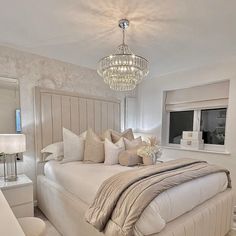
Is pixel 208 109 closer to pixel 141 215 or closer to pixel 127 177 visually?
pixel 127 177

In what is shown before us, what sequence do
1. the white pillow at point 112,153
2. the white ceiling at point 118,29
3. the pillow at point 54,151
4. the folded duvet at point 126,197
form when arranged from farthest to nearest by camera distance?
the pillow at point 54,151
the white pillow at point 112,153
the white ceiling at point 118,29
the folded duvet at point 126,197

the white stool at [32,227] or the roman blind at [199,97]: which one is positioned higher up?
the roman blind at [199,97]

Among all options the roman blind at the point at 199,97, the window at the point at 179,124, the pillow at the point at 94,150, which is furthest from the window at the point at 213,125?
the pillow at the point at 94,150

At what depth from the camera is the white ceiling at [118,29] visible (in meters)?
1.64

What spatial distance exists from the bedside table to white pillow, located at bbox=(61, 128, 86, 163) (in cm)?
57

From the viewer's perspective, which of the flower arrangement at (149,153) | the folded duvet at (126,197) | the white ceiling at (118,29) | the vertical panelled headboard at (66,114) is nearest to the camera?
the folded duvet at (126,197)

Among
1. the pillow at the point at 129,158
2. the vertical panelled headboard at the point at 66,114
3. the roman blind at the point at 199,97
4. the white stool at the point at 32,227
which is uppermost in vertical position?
the roman blind at the point at 199,97

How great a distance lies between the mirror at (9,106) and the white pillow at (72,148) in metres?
0.70

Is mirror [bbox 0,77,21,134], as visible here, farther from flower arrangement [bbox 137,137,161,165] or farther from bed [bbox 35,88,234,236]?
flower arrangement [bbox 137,137,161,165]

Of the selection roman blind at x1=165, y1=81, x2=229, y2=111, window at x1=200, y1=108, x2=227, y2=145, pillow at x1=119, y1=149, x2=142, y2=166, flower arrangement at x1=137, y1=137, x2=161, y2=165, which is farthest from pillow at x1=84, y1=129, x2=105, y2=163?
window at x1=200, y1=108, x2=227, y2=145

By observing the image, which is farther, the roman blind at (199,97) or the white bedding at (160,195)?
the roman blind at (199,97)

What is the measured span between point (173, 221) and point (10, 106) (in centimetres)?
245

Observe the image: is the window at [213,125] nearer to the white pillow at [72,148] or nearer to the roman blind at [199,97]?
the roman blind at [199,97]

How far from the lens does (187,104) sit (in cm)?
348
